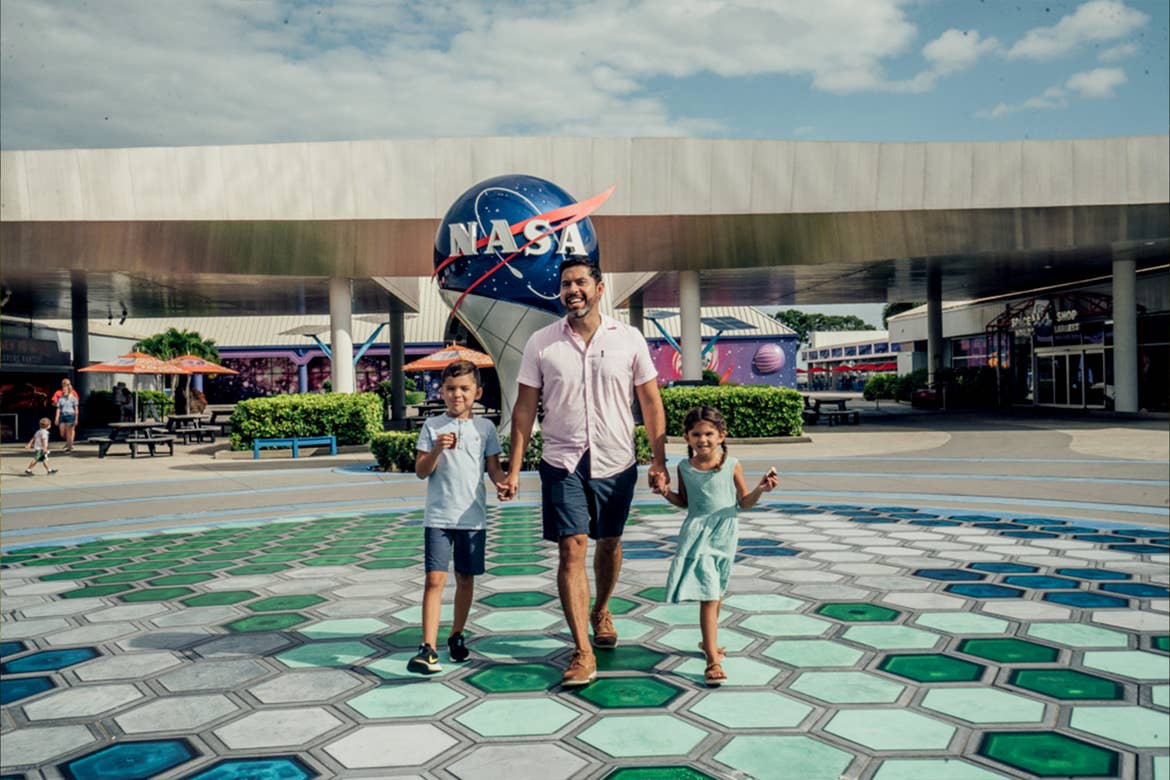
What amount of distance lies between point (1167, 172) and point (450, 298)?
15.8 metres

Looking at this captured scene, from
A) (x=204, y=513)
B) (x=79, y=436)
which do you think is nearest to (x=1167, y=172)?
(x=204, y=513)

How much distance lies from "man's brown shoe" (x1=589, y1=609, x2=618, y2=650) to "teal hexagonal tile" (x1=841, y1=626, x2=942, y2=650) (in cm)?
133

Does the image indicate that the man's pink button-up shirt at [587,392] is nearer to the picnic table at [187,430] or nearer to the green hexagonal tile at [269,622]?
the green hexagonal tile at [269,622]

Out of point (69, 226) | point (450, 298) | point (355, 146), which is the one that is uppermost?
point (355, 146)

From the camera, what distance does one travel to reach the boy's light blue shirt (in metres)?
4.18

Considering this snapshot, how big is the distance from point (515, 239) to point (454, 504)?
8.32 metres

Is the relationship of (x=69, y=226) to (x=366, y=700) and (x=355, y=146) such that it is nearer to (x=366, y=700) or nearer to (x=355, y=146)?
(x=355, y=146)

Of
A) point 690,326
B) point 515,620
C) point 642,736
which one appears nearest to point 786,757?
point 642,736

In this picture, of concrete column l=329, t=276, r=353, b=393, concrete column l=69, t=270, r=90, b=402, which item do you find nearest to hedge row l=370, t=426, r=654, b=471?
concrete column l=329, t=276, r=353, b=393

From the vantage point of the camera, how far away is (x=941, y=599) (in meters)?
5.42

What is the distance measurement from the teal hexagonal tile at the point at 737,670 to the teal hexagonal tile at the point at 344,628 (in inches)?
75.1

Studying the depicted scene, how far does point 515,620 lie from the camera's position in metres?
5.12

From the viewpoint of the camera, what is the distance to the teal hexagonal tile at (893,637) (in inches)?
176

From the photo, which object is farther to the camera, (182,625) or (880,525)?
(880,525)
